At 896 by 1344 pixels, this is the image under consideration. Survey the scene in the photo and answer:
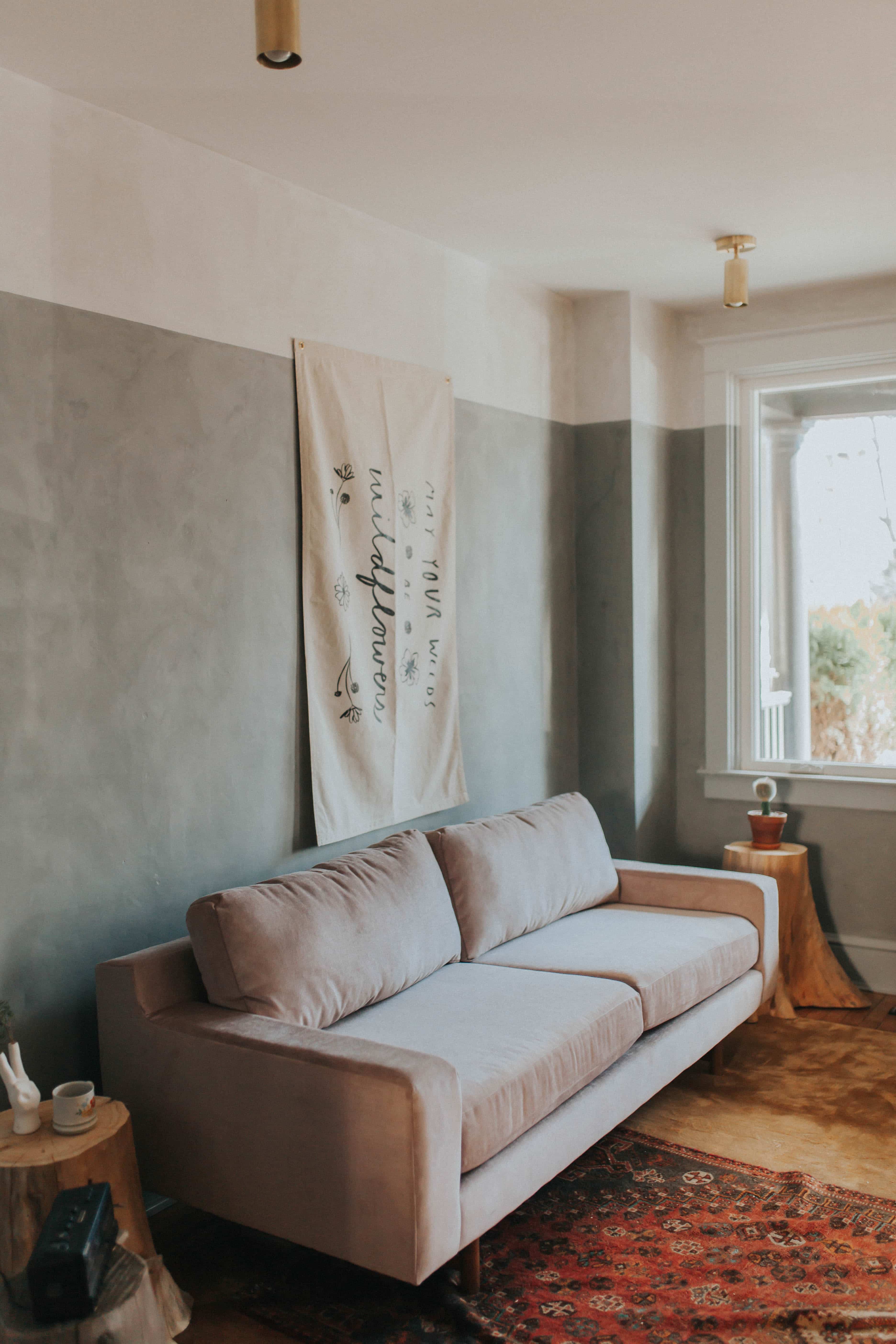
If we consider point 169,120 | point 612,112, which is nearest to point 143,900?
point 169,120

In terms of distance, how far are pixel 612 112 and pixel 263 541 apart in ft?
4.63

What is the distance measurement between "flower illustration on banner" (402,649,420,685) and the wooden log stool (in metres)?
1.89

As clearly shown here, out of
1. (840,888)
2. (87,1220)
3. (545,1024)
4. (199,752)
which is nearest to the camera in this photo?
(87,1220)

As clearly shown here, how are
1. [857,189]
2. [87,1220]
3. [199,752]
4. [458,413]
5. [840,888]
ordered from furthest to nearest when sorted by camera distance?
[840,888], [458,413], [857,189], [199,752], [87,1220]

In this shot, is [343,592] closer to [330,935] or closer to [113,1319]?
[330,935]

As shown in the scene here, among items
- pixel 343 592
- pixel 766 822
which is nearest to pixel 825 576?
pixel 766 822

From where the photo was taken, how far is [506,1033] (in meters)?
2.56

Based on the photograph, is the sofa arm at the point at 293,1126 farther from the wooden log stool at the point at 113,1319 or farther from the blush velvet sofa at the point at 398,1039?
the wooden log stool at the point at 113,1319

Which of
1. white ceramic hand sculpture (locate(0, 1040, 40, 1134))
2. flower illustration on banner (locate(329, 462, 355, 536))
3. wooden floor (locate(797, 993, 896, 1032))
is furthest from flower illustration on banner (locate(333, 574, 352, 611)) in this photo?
wooden floor (locate(797, 993, 896, 1032))

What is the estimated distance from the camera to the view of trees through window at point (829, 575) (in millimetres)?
4324

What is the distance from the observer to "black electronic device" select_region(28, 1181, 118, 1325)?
185 centimetres

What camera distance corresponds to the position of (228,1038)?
2.29m

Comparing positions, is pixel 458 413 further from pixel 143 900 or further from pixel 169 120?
pixel 143 900

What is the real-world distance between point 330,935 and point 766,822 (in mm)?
2170
